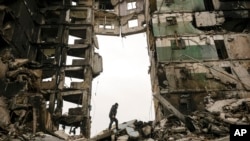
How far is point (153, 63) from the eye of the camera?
95.0 ft

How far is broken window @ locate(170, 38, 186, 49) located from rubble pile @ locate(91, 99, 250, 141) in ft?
32.4

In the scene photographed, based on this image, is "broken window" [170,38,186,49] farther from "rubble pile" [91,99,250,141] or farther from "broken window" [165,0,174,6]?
"rubble pile" [91,99,250,141]

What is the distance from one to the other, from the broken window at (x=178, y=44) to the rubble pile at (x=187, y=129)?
988 centimetres

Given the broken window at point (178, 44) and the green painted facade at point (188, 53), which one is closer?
the green painted facade at point (188, 53)

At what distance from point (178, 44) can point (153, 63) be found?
3.51m

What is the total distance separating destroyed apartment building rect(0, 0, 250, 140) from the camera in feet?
54.7

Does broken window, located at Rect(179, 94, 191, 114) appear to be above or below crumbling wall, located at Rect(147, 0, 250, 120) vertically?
below

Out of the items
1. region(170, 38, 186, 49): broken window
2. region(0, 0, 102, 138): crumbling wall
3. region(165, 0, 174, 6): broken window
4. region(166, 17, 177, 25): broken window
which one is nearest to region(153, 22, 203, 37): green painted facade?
region(166, 17, 177, 25): broken window

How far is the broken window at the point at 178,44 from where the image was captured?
26516mm

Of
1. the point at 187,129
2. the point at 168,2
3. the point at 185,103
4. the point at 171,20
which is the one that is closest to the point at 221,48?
the point at 171,20

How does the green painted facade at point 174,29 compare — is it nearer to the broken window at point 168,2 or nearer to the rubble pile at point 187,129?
the broken window at point 168,2

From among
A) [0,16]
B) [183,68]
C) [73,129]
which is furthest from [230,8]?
[0,16]

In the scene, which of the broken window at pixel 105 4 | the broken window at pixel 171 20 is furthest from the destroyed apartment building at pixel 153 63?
the broken window at pixel 105 4

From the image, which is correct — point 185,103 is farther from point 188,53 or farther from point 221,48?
point 221,48
